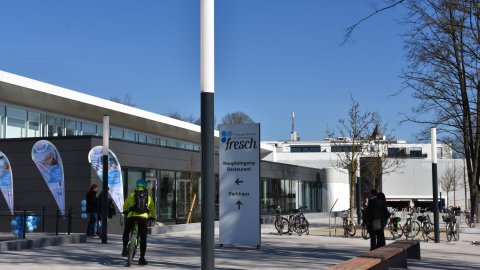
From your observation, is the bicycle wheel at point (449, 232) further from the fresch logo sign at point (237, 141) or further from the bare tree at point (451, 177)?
the bare tree at point (451, 177)

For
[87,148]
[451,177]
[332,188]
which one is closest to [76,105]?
[87,148]

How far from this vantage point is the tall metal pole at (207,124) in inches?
265

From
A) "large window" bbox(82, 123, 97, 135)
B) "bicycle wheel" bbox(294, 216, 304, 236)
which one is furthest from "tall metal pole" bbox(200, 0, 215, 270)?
"large window" bbox(82, 123, 97, 135)

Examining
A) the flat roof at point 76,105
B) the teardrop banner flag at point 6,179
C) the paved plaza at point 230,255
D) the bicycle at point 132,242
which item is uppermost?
the flat roof at point 76,105

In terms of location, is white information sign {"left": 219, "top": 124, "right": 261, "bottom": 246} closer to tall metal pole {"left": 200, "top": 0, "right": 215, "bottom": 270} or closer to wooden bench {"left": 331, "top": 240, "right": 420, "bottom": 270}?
wooden bench {"left": 331, "top": 240, "right": 420, "bottom": 270}

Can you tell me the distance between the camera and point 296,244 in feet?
65.1

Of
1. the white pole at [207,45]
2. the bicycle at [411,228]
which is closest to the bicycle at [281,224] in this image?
the bicycle at [411,228]

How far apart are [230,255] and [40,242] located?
528 centimetres

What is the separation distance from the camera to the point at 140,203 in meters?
12.7

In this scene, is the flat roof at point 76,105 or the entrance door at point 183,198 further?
the entrance door at point 183,198

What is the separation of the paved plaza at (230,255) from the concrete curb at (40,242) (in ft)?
1.19

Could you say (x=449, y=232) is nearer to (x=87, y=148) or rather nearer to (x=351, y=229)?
(x=351, y=229)

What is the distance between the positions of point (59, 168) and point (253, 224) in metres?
6.83

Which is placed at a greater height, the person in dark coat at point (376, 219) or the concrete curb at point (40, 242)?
the person in dark coat at point (376, 219)
